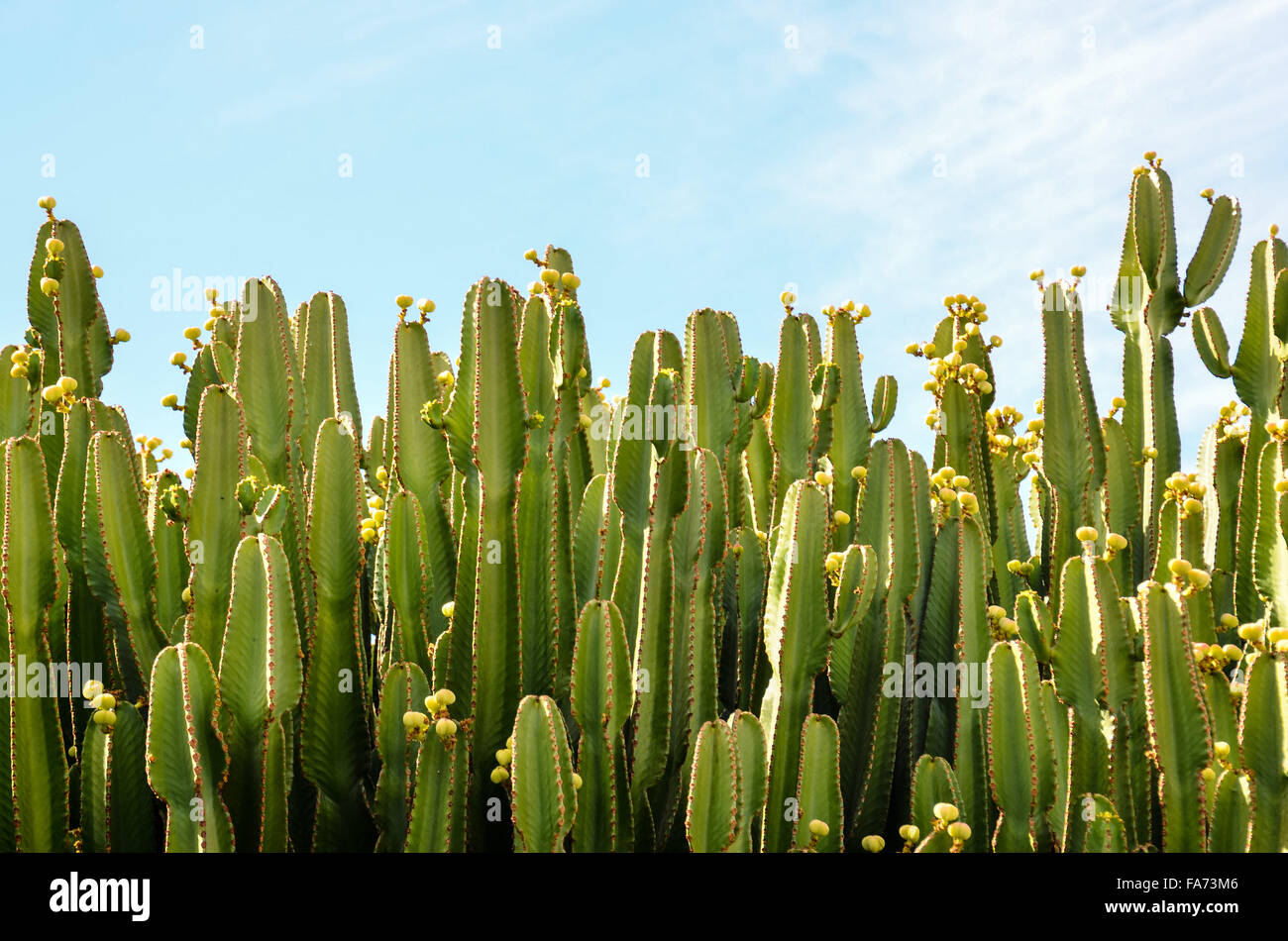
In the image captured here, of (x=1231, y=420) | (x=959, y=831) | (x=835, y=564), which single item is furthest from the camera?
(x=1231, y=420)

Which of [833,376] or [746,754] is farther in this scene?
[833,376]

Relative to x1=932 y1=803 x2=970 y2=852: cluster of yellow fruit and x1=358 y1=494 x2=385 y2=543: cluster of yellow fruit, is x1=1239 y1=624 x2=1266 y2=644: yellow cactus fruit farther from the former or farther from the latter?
x1=358 y1=494 x2=385 y2=543: cluster of yellow fruit

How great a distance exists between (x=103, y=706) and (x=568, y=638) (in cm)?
111

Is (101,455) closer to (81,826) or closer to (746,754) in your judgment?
(81,826)

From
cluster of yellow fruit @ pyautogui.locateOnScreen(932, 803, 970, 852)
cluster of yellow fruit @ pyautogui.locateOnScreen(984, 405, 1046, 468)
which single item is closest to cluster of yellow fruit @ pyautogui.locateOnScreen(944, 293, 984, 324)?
cluster of yellow fruit @ pyautogui.locateOnScreen(984, 405, 1046, 468)

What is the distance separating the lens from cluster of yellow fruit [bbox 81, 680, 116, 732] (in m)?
2.42

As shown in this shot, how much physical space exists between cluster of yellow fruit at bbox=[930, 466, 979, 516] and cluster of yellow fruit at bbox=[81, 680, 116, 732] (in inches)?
87.3

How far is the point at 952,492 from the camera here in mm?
3107

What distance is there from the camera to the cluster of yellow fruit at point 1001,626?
113 inches

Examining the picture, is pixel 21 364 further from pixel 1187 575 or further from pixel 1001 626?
pixel 1187 575

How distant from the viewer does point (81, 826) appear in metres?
2.53

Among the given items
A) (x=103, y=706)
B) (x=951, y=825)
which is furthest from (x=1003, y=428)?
(x=103, y=706)

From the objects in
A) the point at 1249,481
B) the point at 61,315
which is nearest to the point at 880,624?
the point at 1249,481
